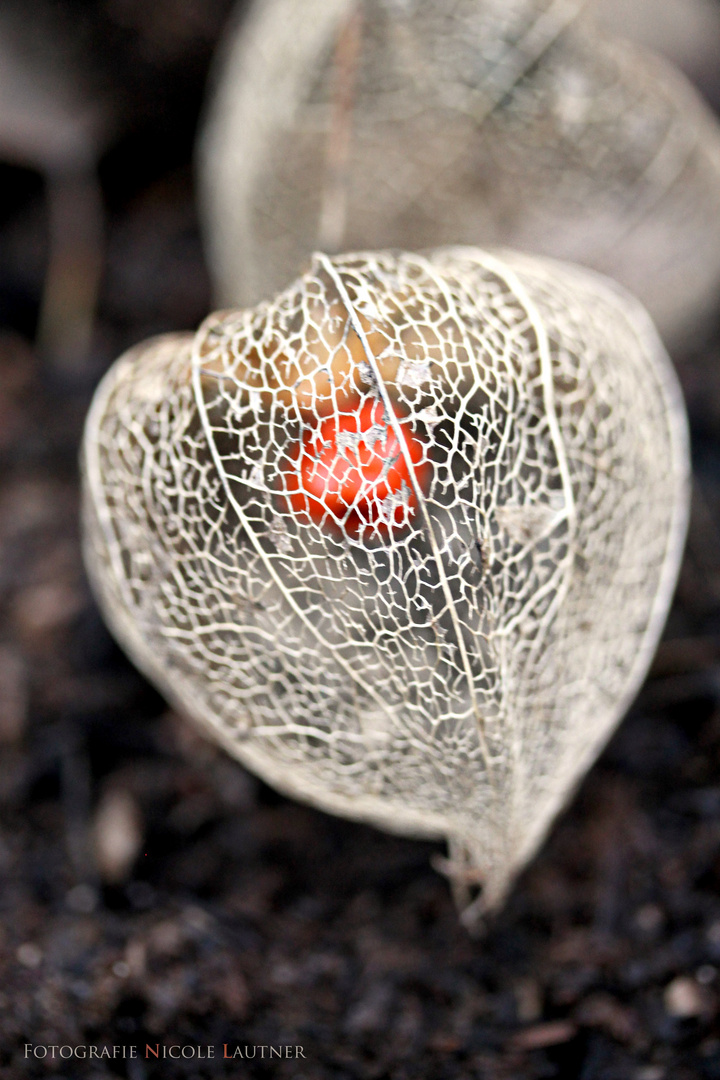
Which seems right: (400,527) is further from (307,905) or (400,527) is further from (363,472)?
(307,905)

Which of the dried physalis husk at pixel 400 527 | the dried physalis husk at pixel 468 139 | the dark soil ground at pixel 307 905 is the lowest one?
the dark soil ground at pixel 307 905

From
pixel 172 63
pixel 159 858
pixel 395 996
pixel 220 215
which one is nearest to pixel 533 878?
pixel 395 996

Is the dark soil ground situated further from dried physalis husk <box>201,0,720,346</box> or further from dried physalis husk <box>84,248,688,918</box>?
dried physalis husk <box>201,0,720,346</box>

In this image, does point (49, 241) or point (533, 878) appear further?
point (49, 241)

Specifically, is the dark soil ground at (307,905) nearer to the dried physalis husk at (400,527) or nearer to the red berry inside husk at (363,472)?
the dried physalis husk at (400,527)

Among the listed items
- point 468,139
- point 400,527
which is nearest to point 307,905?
point 400,527

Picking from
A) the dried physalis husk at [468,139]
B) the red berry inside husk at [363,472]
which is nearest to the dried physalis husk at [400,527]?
the red berry inside husk at [363,472]

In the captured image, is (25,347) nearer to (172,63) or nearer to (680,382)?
(172,63)
